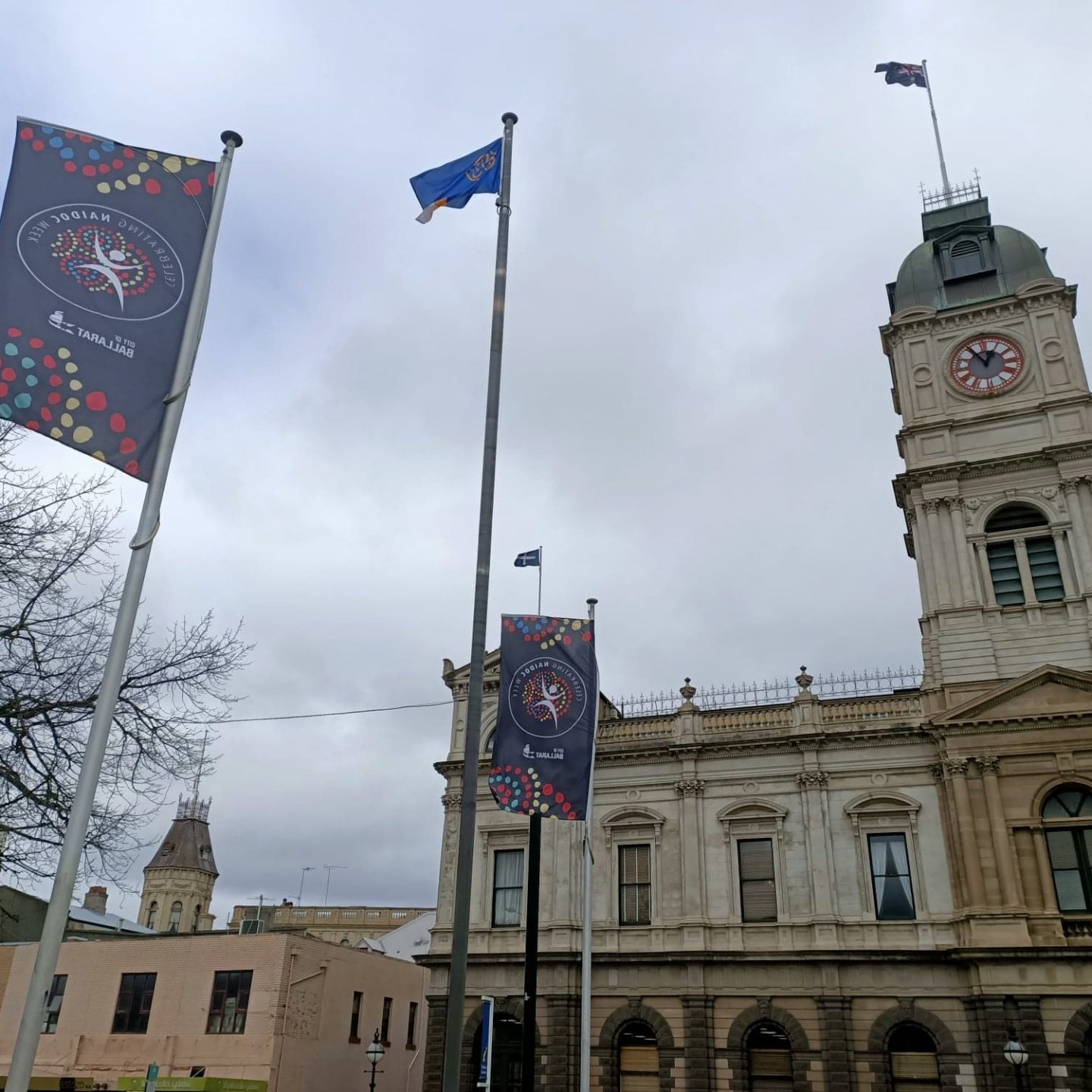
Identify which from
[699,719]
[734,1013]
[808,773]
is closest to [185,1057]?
[734,1013]

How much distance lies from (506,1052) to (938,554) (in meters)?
22.1

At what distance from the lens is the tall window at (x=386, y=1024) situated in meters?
43.4

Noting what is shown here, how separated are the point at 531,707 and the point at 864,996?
1682cm

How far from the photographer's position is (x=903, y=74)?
137ft

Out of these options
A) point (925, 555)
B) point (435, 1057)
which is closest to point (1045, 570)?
point (925, 555)

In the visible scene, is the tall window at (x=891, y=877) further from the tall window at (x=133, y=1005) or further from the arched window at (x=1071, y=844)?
the tall window at (x=133, y=1005)

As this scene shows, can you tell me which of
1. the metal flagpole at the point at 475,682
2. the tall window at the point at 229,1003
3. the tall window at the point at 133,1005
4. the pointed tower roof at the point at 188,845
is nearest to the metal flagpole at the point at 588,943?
the metal flagpole at the point at 475,682

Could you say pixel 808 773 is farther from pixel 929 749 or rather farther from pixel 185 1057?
pixel 185 1057

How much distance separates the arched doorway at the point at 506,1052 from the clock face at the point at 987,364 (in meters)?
27.2

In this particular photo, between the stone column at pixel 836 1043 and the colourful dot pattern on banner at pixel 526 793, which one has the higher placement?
the colourful dot pattern on banner at pixel 526 793

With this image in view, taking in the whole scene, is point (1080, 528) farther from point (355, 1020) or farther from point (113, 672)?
point (355, 1020)

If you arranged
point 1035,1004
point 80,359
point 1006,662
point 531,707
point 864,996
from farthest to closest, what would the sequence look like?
point 1006,662
point 864,996
point 1035,1004
point 531,707
point 80,359

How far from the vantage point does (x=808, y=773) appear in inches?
1304

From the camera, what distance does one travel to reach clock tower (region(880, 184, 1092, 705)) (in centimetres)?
3225
